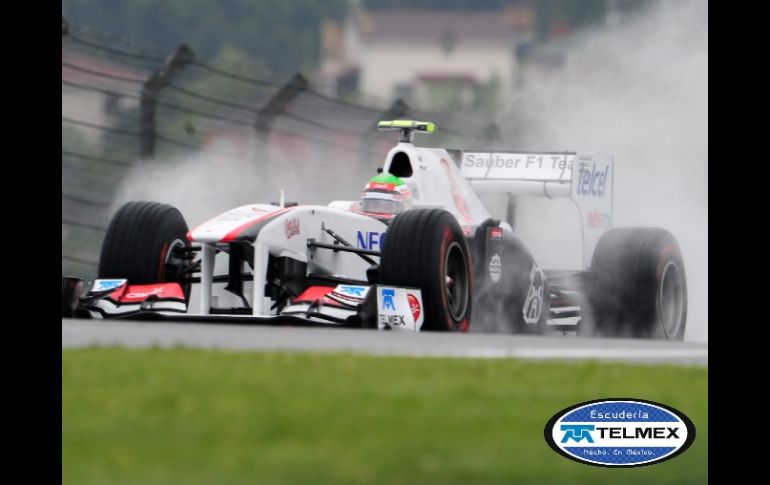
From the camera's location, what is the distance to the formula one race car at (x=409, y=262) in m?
11.7

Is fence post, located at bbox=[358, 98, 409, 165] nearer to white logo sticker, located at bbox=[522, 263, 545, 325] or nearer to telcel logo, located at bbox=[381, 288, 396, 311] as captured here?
white logo sticker, located at bbox=[522, 263, 545, 325]

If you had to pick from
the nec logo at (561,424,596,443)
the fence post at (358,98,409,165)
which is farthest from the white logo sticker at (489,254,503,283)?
the nec logo at (561,424,596,443)

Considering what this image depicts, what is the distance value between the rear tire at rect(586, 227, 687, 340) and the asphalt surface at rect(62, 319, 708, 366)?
279 cm

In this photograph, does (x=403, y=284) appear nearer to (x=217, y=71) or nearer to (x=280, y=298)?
(x=280, y=298)

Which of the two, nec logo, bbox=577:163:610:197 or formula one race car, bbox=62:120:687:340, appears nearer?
formula one race car, bbox=62:120:687:340

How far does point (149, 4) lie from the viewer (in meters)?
14.3

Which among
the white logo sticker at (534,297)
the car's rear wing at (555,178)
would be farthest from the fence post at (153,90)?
the white logo sticker at (534,297)

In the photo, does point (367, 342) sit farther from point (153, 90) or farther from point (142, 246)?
point (153, 90)

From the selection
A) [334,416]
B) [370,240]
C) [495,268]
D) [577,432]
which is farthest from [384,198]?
[334,416]

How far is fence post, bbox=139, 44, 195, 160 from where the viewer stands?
15953 millimetres

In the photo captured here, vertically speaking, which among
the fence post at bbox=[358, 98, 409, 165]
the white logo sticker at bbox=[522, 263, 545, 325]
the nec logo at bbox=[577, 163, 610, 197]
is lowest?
the white logo sticker at bbox=[522, 263, 545, 325]

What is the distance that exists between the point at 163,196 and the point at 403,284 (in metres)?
6.11

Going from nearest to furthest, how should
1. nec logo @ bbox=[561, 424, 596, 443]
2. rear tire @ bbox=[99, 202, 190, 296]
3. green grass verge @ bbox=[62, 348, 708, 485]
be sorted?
1. green grass verge @ bbox=[62, 348, 708, 485]
2. nec logo @ bbox=[561, 424, 596, 443]
3. rear tire @ bbox=[99, 202, 190, 296]
